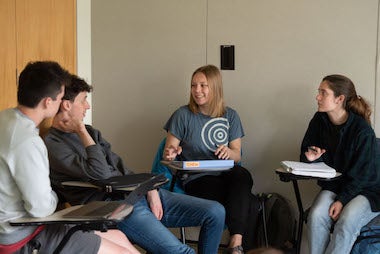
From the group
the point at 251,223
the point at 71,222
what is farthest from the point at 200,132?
the point at 71,222

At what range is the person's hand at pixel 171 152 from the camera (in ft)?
9.76

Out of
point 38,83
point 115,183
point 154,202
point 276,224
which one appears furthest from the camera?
point 276,224

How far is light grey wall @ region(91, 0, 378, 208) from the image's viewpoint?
3309 mm

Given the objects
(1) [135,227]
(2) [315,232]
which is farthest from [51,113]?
(2) [315,232]

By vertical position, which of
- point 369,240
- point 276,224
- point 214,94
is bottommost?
point 276,224

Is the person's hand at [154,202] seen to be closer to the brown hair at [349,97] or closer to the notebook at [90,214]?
the notebook at [90,214]

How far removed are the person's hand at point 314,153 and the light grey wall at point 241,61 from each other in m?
0.50

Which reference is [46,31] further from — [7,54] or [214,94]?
[214,94]

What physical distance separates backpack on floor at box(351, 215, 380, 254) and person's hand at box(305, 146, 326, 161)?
49 centimetres

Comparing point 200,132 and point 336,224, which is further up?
point 200,132

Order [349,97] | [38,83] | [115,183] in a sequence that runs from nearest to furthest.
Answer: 1. [38,83]
2. [115,183]
3. [349,97]

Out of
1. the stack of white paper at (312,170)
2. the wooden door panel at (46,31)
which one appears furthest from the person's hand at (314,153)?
the wooden door panel at (46,31)

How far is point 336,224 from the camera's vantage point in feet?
8.69

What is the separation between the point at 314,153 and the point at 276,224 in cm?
66
